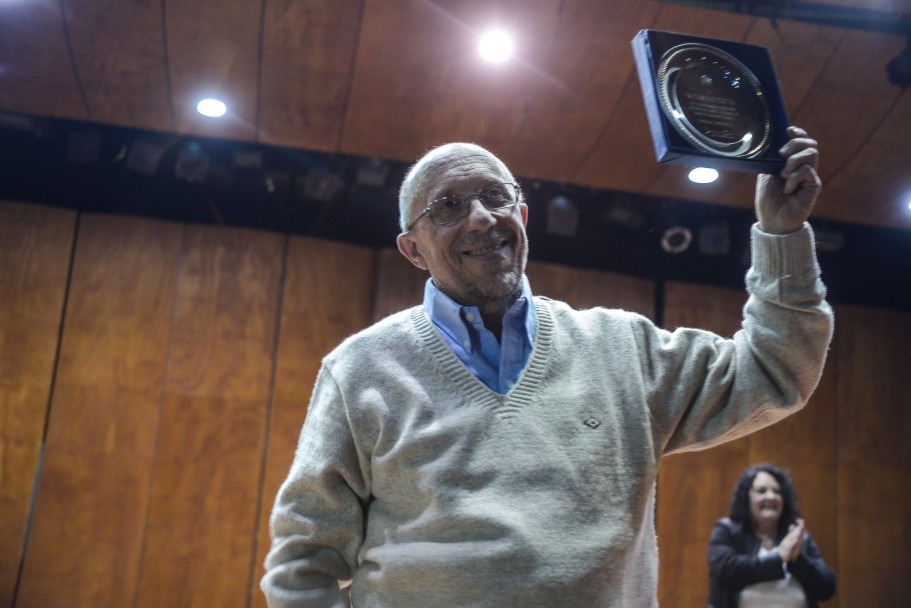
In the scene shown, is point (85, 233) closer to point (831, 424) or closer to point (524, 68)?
point (524, 68)

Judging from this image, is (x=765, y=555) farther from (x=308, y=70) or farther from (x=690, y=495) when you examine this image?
(x=308, y=70)

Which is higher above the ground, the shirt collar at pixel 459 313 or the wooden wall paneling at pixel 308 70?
the wooden wall paneling at pixel 308 70

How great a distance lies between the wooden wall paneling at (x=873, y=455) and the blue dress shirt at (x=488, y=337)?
412cm

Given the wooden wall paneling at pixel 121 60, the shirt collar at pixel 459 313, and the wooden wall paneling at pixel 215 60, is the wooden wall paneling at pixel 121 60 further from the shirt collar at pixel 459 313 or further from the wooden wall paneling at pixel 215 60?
the shirt collar at pixel 459 313

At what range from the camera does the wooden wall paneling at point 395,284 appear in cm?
467

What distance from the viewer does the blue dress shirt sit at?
124 centimetres

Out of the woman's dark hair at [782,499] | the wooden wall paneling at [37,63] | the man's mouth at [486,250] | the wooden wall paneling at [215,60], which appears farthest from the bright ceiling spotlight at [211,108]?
the man's mouth at [486,250]

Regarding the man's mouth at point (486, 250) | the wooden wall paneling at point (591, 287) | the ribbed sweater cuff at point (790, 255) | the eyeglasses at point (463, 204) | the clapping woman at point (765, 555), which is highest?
the wooden wall paneling at point (591, 287)

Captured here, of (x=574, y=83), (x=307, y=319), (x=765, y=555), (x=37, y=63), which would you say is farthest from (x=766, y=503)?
(x=37, y=63)

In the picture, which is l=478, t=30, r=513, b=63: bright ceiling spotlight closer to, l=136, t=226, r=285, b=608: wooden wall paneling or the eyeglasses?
l=136, t=226, r=285, b=608: wooden wall paneling

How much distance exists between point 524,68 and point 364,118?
76 cm

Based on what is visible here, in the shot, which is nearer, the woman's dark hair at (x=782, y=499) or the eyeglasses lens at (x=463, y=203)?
the eyeglasses lens at (x=463, y=203)

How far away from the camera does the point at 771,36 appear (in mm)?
3504

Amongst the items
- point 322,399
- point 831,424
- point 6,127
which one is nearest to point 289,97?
point 6,127
